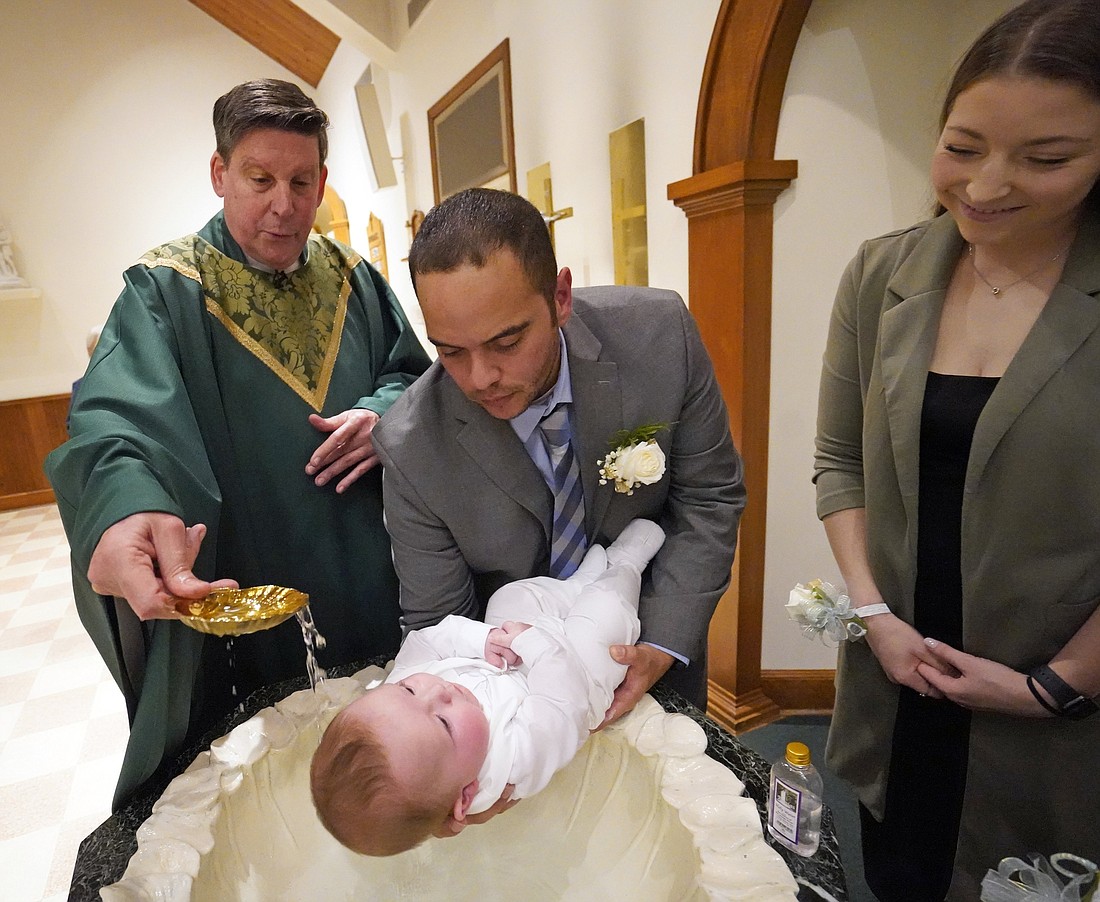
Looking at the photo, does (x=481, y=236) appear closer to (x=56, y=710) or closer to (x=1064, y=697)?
(x=1064, y=697)

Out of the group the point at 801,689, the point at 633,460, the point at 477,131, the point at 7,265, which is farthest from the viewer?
the point at 7,265

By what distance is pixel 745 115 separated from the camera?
83.9 inches

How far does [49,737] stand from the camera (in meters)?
3.01

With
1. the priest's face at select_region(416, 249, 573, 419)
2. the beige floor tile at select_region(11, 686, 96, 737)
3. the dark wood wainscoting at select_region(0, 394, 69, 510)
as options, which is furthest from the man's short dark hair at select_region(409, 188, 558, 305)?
the dark wood wainscoting at select_region(0, 394, 69, 510)

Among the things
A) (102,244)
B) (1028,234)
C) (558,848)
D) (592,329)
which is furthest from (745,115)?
(102,244)

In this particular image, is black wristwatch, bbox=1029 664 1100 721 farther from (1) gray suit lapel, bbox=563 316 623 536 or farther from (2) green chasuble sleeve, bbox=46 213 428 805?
(2) green chasuble sleeve, bbox=46 213 428 805

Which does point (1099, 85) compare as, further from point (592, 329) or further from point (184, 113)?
point (184, 113)

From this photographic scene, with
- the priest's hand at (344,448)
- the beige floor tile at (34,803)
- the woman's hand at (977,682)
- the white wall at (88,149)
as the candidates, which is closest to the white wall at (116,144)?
the white wall at (88,149)

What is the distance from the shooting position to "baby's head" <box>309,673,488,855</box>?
3.63ft

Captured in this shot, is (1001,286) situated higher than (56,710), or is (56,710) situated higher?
(1001,286)

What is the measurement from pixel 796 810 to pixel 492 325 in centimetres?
85

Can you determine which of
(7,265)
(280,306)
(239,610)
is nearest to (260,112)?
(280,306)

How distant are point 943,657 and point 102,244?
308 inches

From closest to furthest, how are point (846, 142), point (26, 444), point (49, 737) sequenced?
point (846, 142), point (49, 737), point (26, 444)
